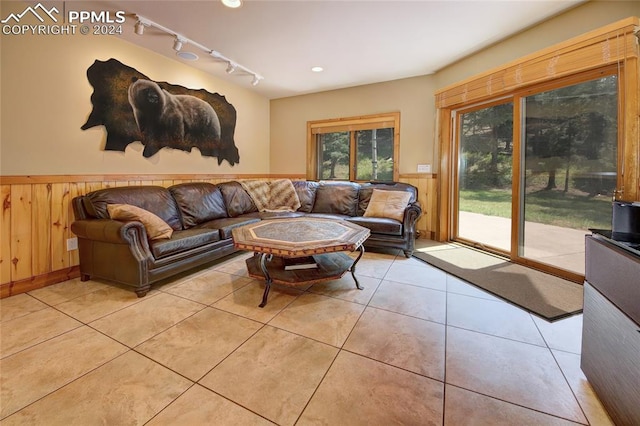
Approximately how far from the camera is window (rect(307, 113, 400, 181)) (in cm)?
446

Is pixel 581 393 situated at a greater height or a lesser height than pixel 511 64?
lesser

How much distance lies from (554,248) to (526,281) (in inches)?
24.4

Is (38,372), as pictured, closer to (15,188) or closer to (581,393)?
(15,188)

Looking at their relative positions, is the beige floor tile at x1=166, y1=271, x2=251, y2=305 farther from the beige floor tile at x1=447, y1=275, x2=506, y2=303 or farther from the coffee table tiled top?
the beige floor tile at x1=447, y1=275, x2=506, y2=303

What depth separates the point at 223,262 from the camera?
10.5 feet

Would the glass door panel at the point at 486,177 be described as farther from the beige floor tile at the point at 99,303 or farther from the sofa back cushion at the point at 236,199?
the beige floor tile at the point at 99,303

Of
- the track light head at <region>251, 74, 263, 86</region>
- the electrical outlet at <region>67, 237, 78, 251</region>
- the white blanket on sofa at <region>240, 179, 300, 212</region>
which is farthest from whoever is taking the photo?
the white blanket on sofa at <region>240, 179, 300, 212</region>

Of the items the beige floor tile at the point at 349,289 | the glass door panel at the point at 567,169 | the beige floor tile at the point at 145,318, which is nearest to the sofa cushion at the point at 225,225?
the beige floor tile at the point at 145,318

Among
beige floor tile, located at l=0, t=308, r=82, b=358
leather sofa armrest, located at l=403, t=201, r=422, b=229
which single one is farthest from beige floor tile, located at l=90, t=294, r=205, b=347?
leather sofa armrest, located at l=403, t=201, r=422, b=229

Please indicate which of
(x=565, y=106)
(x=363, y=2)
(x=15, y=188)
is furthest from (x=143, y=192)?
(x=565, y=106)

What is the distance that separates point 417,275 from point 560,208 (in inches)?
62.4

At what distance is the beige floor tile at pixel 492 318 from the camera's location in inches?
70.1

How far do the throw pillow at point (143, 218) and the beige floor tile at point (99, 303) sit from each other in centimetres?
52

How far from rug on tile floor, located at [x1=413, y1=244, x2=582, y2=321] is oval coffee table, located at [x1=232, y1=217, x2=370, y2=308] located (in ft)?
3.88
